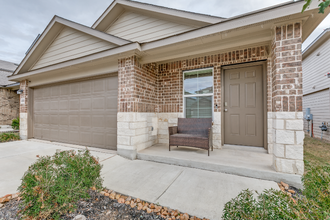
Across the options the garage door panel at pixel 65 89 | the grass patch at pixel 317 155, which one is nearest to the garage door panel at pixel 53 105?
the garage door panel at pixel 65 89

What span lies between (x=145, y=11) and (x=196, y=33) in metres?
2.36

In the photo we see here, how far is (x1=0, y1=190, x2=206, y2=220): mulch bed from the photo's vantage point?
1666 mm

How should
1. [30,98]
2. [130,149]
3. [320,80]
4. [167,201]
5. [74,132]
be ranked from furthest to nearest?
[320,80] → [30,98] → [74,132] → [130,149] → [167,201]

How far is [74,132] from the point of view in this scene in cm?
473

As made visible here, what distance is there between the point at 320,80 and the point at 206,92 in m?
6.31

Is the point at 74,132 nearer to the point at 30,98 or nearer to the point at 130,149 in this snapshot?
the point at 130,149

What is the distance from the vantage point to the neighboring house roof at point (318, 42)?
5.73 m

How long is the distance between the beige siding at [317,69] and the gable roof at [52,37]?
8.21 m

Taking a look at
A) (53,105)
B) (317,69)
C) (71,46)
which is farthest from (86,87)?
(317,69)

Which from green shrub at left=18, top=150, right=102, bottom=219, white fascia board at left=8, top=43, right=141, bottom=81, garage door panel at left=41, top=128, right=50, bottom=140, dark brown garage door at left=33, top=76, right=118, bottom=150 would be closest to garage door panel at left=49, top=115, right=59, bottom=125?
dark brown garage door at left=33, top=76, right=118, bottom=150

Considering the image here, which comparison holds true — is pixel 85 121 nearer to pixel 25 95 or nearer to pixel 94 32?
pixel 94 32

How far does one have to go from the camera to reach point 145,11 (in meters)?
4.27

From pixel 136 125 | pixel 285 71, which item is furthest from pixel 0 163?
pixel 285 71

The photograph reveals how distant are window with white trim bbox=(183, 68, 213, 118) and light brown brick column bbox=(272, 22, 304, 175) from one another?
1.71 meters
